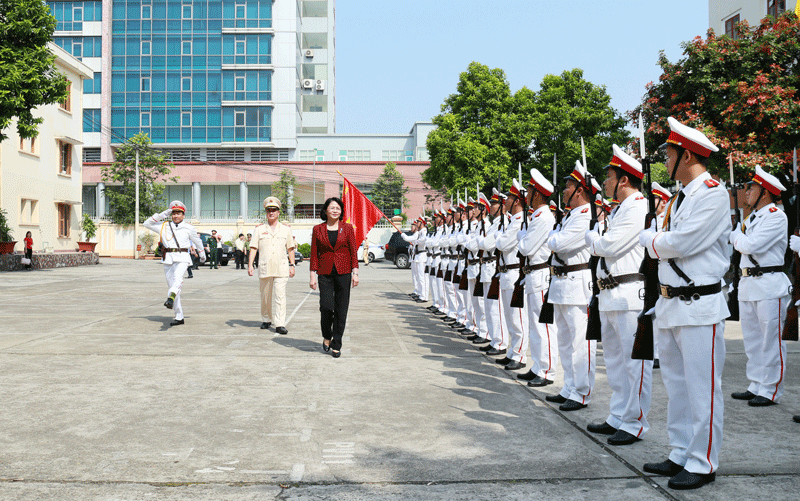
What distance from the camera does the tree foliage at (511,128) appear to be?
3650cm

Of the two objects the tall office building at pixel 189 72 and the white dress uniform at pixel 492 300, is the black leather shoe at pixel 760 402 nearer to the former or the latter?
the white dress uniform at pixel 492 300

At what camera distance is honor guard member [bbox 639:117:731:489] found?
4.05 m

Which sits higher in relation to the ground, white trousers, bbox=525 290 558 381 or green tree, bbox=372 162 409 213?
green tree, bbox=372 162 409 213

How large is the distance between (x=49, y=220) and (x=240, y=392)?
3373 centimetres

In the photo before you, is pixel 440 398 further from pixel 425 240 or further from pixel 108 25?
pixel 108 25

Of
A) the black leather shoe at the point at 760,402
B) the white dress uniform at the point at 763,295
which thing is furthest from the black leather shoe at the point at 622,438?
the white dress uniform at the point at 763,295

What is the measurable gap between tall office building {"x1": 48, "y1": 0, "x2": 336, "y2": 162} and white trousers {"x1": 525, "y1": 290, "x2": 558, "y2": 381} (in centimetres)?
5730

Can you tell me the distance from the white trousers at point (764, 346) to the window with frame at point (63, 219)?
3701 centimetres

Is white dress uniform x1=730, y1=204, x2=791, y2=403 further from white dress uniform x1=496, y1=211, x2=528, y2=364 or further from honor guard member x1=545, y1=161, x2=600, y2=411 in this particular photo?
white dress uniform x1=496, y1=211, x2=528, y2=364

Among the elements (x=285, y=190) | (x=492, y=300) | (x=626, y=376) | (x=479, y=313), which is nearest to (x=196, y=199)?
(x=285, y=190)

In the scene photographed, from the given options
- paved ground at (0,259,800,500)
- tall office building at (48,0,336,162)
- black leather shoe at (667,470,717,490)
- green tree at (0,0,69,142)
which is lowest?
paved ground at (0,259,800,500)

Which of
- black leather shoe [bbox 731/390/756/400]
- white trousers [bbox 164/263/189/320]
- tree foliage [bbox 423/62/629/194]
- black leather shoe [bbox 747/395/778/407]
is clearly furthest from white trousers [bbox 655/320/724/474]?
tree foliage [bbox 423/62/629/194]

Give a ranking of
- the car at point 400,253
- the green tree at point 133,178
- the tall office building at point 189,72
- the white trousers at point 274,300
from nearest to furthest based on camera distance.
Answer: the white trousers at point 274,300
the car at point 400,253
the green tree at point 133,178
the tall office building at point 189,72

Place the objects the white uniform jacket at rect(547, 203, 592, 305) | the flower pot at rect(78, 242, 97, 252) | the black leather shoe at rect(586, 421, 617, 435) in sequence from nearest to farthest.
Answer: the black leather shoe at rect(586, 421, 617, 435), the white uniform jacket at rect(547, 203, 592, 305), the flower pot at rect(78, 242, 97, 252)
